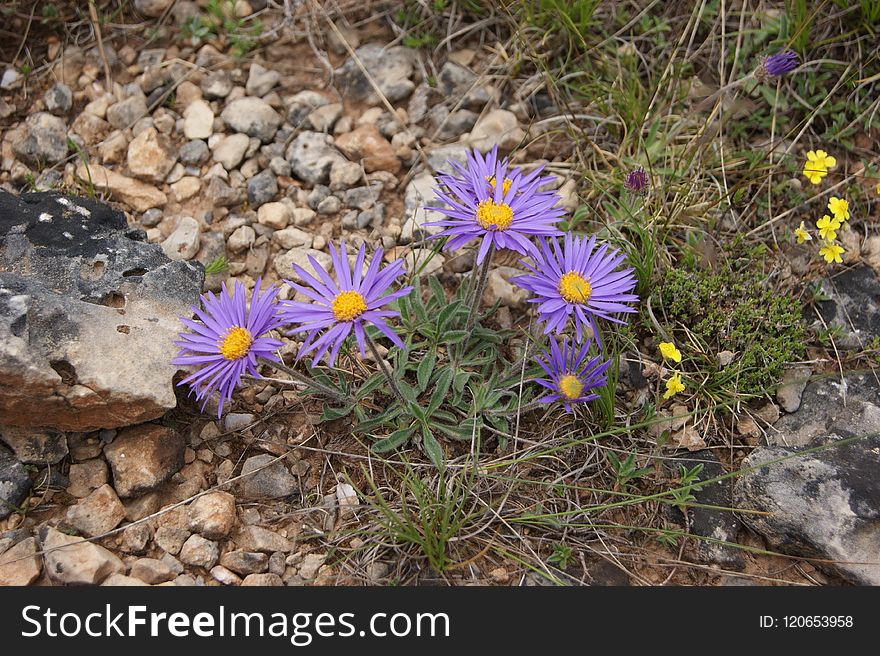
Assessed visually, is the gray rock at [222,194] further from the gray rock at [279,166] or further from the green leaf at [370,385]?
the green leaf at [370,385]

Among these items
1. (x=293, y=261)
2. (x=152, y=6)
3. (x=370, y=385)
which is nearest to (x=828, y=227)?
(x=370, y=385)

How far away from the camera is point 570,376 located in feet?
10.3

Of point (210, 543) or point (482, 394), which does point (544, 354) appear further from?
point (210, 543)

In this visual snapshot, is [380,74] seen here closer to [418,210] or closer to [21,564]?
[418,210]

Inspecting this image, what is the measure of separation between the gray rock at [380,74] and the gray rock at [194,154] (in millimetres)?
854

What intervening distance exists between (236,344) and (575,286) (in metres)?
1.29

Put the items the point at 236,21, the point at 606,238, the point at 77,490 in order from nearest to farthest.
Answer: the point at 77,490 → the point at 606,238 → the point at 236,21

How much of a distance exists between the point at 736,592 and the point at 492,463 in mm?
1015

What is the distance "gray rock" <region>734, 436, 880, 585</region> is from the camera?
2.94 metres

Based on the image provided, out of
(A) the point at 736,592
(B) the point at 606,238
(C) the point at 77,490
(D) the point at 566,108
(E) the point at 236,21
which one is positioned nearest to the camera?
(A) the point at 736,592

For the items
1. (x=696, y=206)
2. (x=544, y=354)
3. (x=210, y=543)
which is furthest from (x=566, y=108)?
(x=210, y=543)

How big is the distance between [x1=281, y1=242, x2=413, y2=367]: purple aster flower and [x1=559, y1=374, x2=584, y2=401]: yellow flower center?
758 mm

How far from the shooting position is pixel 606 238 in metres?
3.64

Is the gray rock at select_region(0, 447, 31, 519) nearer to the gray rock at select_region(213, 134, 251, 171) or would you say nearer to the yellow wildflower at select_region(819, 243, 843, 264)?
the gray rock at select_region(213, 134, 251, 171)
